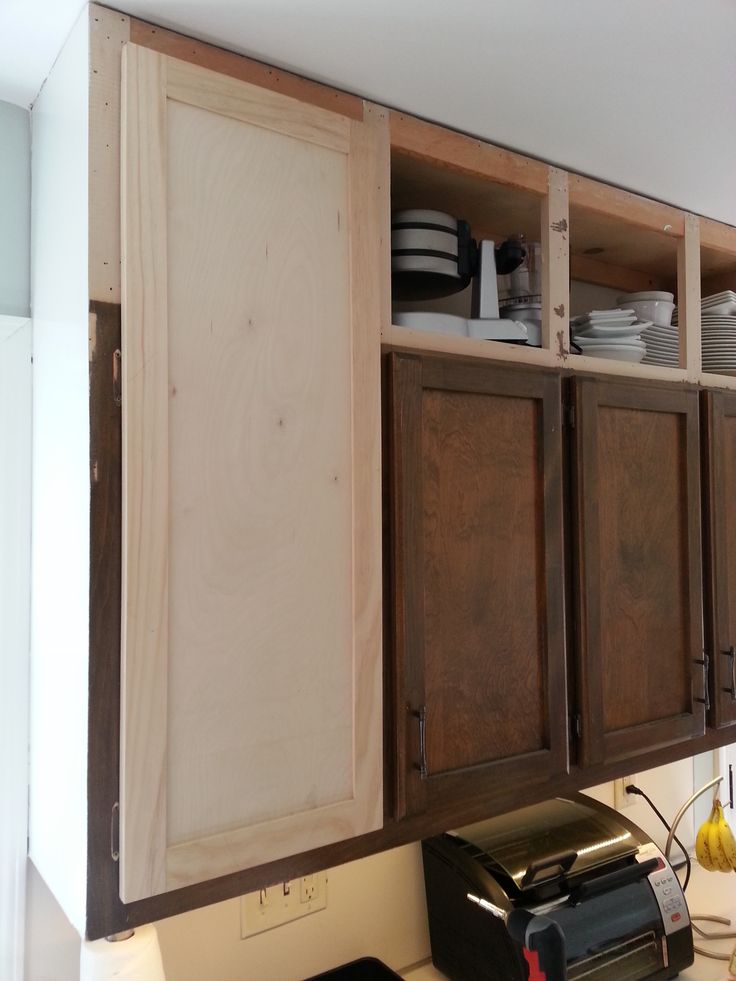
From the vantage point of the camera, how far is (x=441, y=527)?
3.89 feet

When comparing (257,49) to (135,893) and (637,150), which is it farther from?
(135,893)

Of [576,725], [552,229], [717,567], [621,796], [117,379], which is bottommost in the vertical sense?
[621,796]

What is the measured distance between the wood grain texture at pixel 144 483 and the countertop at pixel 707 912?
902mm

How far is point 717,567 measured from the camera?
1.57 meters

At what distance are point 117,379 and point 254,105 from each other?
16.4 inches

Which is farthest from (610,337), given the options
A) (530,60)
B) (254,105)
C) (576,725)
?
(254,105)

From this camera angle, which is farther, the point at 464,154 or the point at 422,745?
the point at 464,154

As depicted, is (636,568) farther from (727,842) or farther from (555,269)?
(727,842)

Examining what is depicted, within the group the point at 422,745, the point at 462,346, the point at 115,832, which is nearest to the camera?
the point at 115,832

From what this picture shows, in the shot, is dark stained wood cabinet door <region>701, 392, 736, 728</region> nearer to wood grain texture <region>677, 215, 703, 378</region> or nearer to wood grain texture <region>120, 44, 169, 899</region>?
wood grain texture <region>677, 215, 703, 378</region>

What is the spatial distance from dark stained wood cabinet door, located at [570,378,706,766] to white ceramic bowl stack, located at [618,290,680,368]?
153mm

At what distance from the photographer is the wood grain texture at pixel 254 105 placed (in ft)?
3.15

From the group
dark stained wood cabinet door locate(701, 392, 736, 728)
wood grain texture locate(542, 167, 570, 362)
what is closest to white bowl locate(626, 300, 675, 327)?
dark stained wood cabinet door locate(701, 392, 736, 728)

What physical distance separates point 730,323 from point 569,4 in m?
1.01
